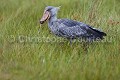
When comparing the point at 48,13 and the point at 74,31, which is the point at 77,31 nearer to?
the point at 74,31

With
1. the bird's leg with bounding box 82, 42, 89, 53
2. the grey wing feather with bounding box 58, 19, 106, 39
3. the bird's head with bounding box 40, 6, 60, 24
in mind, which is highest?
the bird's head with bounding box 40, 6, 60, 24

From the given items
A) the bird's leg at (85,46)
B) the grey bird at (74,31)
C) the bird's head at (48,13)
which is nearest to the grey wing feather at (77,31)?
the grey bird at (74,31)

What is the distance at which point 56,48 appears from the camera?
5156 millimetres

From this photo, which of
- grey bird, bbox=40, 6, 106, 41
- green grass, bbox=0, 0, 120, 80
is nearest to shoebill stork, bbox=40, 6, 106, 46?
grey bird, bbox=40, 6, 106, 41

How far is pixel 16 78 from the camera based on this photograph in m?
4.14

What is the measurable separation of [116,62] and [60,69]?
0.66 metres

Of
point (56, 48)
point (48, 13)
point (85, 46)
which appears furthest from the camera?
point (48, 13)

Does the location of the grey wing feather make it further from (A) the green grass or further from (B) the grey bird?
(A) the green grass

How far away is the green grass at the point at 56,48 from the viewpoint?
4234mm

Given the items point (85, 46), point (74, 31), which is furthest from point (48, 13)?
point (85, 46)

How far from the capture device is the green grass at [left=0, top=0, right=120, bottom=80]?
423cm

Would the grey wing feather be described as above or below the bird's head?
below

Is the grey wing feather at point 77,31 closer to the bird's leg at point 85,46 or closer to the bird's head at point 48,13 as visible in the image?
the bird's leg at point 85,46

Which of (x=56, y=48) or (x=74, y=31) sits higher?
(x=74, y=31)
